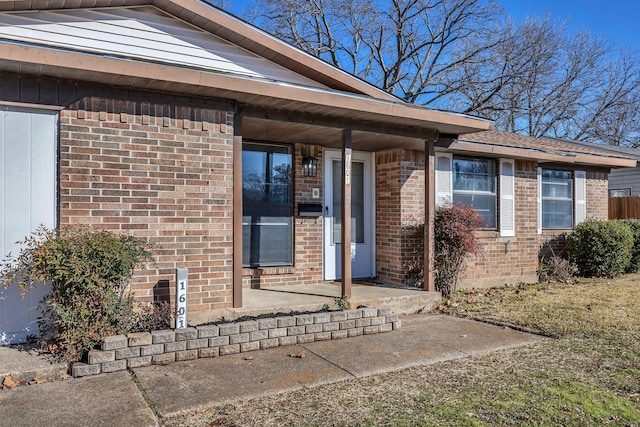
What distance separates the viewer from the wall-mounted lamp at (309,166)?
26.3 feet

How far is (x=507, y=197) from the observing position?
9.68 meters

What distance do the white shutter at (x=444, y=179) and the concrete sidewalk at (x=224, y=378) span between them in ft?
10.9

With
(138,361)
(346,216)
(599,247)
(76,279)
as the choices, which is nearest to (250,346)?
(138,361)

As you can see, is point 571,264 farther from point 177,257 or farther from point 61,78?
point 61,78

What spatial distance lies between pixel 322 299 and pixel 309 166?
95.2 inches

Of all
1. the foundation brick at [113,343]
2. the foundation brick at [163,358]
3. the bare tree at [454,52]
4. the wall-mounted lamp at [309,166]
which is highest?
the bare tree at [454,52]

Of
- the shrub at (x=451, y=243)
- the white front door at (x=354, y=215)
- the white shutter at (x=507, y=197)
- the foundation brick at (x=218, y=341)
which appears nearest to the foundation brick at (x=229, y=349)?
the foundation brick at (x=218, y=341)

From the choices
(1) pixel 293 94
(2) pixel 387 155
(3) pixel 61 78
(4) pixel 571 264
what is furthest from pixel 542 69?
(3) pixel 61 78

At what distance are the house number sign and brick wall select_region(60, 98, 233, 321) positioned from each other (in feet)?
1.34

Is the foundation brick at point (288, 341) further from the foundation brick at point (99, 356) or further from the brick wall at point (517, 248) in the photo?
the brick wall at point (517, 248)

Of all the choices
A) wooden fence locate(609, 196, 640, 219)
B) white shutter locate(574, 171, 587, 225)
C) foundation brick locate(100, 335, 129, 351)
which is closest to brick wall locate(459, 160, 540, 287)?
white shutter locate(574, 171, 587, 225)

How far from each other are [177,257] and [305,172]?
3.17m

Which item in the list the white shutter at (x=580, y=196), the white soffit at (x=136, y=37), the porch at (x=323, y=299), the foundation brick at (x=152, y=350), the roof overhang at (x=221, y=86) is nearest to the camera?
the roof overhang at (x=221, y=86)

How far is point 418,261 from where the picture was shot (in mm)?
8305
